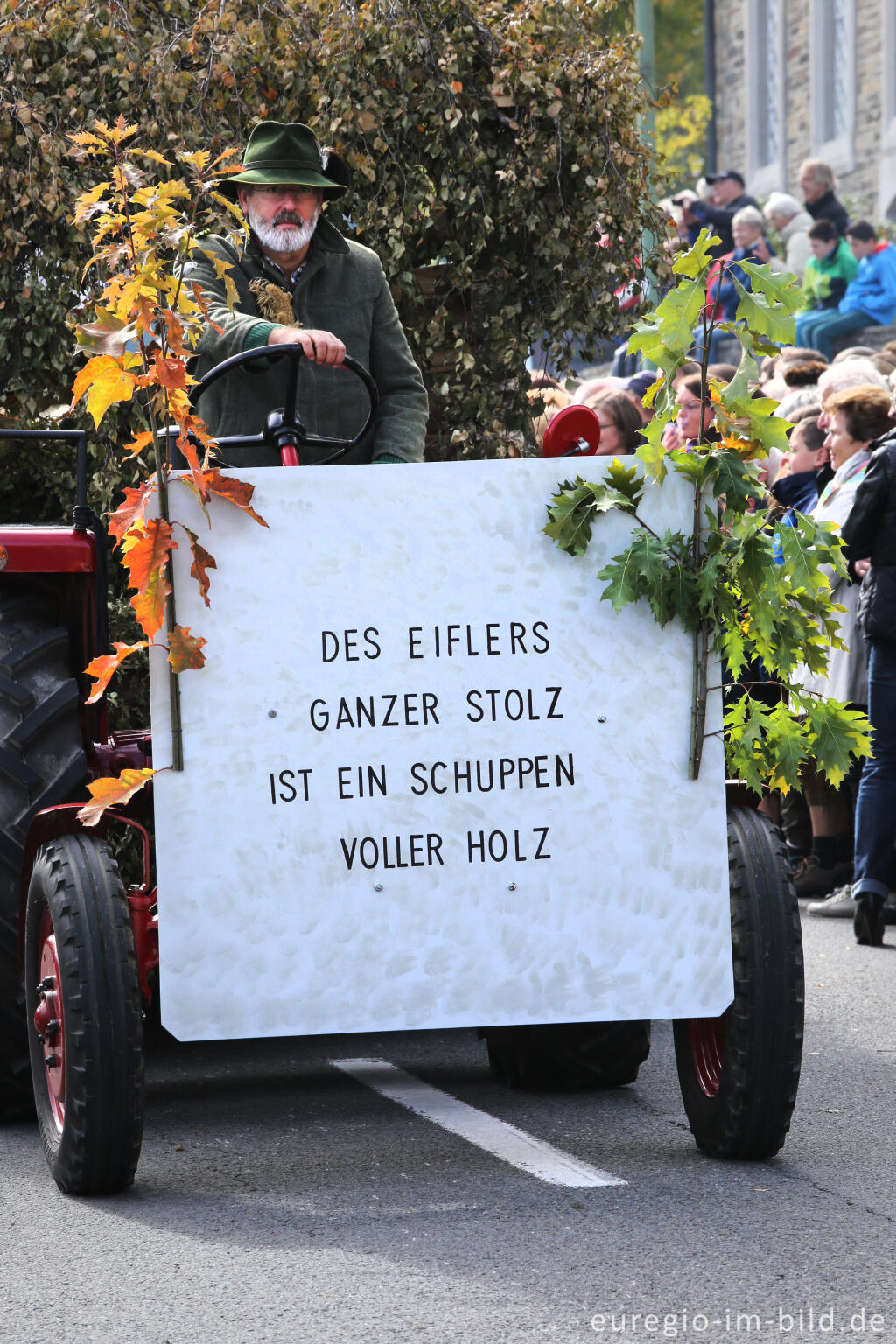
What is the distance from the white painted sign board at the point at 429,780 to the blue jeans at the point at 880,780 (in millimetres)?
3794

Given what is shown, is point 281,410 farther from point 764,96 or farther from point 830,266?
point 764,96

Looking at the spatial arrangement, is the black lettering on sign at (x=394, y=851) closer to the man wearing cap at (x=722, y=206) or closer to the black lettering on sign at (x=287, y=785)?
the black lettering on sign at (x=287, y=785)

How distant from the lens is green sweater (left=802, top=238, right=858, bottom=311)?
15531 mm

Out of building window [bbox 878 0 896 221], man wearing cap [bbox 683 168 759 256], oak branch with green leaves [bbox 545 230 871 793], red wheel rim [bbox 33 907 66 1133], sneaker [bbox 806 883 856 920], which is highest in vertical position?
building window [bbox 878 0 896 221]

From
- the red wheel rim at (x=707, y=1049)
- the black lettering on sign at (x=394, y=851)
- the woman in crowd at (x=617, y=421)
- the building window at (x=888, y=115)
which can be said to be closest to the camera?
the black lettering on sign at (x=394, y=851)

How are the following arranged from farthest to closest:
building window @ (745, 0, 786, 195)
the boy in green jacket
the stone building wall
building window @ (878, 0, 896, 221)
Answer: building window @ (745, 0, 786, 195)
the stone building wall
building window @ (878, 0, 896, 221)
the boy in green jacket

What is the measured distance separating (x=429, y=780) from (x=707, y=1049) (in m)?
0.88

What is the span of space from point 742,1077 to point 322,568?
53.3 inches

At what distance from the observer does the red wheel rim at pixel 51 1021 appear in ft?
14.3

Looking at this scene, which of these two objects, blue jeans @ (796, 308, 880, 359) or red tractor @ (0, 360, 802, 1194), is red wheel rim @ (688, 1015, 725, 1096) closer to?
red tractor @ (0, 360, 802, 1194)

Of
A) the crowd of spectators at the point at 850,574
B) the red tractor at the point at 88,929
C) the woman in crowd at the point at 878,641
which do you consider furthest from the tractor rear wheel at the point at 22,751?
the woman in crowd at the point at 878,641

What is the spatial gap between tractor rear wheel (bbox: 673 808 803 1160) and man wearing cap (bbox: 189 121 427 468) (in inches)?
63.7

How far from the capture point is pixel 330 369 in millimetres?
5613

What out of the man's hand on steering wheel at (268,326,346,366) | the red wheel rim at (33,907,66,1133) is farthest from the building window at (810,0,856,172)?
the red wheel rim at (33,907,66,1133)
